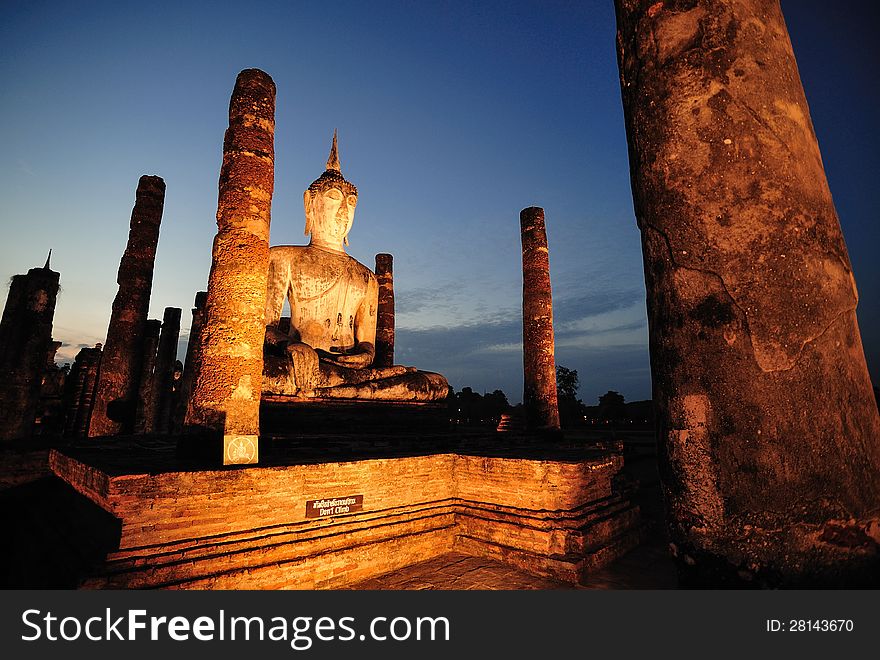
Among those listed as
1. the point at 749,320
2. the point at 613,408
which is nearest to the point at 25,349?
the point at 749,320

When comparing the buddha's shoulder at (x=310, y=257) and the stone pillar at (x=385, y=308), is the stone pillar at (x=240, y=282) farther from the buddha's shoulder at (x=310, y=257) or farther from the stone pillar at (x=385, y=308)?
the stone pillar at (x=385, y=308)

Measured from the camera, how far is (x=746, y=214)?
1.62 m

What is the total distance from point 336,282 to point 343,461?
4.43m

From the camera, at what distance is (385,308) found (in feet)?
46.5

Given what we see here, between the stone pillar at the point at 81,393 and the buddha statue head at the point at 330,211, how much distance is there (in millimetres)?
10558

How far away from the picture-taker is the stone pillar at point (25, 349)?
36.9 ft

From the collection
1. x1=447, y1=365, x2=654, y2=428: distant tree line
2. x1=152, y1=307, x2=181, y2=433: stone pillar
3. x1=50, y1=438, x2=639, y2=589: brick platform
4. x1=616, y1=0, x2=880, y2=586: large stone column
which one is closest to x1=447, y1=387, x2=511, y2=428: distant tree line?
x1=447, y1=365, x2=654, y2=428: distant tree line

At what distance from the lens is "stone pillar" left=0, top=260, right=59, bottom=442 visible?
11.2 m

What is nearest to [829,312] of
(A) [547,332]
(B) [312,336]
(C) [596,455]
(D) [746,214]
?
(D) [746,214]

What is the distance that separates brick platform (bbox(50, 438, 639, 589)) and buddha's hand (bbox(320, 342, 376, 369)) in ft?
6.96

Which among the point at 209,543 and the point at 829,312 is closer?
the point at 829,312

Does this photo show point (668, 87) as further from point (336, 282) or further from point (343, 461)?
point (336, 282)

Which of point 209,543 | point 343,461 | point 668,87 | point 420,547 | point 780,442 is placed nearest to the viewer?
point 780,442

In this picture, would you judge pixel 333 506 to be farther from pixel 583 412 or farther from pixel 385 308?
pixel 583 412
